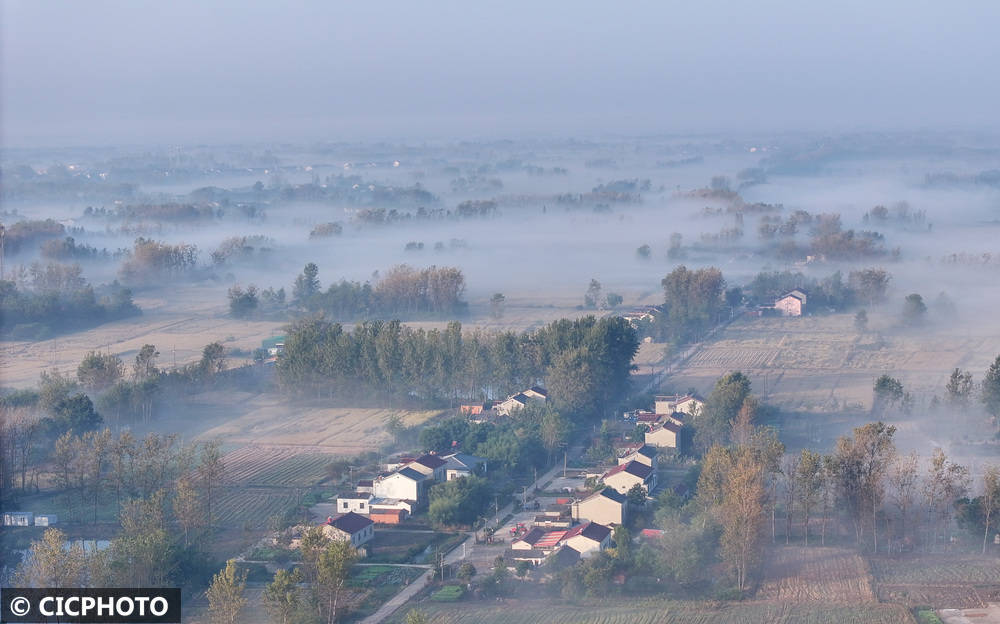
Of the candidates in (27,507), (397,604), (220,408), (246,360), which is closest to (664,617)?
(397,604)

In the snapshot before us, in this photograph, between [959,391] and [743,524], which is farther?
[959,391]

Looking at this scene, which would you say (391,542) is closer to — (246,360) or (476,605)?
(476,605)

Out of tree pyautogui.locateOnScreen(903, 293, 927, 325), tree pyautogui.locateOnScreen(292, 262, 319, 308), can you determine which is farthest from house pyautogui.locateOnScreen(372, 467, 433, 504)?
tree pyautogui.locateOnScreen(292, 262, 319, 308)

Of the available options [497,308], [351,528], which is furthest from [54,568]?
[497,308]

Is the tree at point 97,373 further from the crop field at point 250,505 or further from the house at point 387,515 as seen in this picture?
the house at point 387,515

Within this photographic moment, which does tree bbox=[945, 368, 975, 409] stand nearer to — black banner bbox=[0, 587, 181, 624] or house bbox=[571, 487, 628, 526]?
house bbox=[571, 487, 628, 526]

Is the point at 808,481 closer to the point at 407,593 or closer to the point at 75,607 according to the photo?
the point at 407,593

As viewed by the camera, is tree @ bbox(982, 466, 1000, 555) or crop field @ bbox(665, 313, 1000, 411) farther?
crop field @ bbox(665, 313, 1000, 411)

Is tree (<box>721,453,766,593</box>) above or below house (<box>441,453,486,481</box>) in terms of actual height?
above
